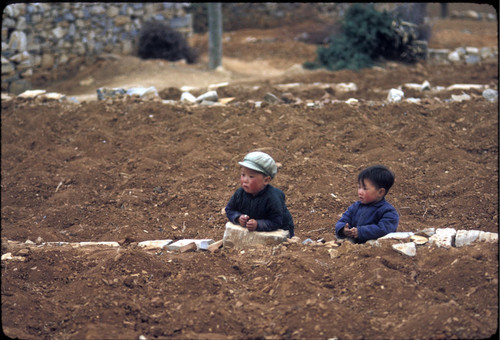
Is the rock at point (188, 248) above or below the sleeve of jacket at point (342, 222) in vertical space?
below

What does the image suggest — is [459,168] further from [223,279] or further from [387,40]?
[387,40]

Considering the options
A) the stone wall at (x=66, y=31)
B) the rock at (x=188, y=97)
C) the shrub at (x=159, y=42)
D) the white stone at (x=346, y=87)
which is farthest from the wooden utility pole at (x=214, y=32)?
the rock at (x=188, y=97)

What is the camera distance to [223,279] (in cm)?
402

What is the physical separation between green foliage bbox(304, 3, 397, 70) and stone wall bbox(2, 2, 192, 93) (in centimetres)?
419

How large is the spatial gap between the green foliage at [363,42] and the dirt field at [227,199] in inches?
→ 57.3

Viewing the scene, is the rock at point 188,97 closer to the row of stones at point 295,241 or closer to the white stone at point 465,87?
the white stone at point 465,87

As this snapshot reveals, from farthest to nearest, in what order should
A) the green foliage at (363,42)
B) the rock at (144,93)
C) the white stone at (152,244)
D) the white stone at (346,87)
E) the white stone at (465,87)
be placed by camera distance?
1. the green foliage at (363,42)
2. the white stone at (346,87)
3. the white stone at (465,87)
4. the rock at (144,93)
5. the white stone at (152,244)

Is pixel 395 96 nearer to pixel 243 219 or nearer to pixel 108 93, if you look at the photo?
pixel 108 93

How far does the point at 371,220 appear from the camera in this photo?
4695 mm

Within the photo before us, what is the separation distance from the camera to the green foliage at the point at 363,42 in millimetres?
13781

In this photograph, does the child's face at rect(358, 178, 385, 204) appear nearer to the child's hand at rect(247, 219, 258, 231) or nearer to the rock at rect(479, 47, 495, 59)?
the child's hand at rect(247, 219, 258, 231)

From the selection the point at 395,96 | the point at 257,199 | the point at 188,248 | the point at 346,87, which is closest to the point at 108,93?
the point at 346,87

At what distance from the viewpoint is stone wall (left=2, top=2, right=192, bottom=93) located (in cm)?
1144

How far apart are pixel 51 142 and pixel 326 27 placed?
12379mm
